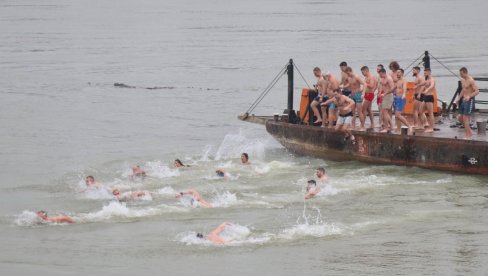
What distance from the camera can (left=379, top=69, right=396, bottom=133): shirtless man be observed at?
2575 cm

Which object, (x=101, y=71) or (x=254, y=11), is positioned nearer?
(x=101, y=71)

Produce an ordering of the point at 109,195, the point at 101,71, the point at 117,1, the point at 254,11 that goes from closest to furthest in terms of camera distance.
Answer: the point at 109,195, the point at 101,71, the point at 254,11, the point at 117,1

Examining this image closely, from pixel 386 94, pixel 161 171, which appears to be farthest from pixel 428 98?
pixel 161 171

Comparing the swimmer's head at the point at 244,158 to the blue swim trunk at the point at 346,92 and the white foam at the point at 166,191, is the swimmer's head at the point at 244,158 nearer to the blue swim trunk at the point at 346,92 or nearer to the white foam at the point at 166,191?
the blue swim trunk at the point at 346,92

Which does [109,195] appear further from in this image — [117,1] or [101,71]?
[117,1]

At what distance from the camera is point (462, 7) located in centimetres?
12138

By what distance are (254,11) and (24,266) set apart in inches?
4002

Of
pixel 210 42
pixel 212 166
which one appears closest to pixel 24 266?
pixel 212 166

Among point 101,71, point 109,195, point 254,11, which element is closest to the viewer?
point 109,195

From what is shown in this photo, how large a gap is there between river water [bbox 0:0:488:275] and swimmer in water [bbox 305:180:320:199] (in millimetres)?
252

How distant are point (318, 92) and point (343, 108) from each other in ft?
3.79

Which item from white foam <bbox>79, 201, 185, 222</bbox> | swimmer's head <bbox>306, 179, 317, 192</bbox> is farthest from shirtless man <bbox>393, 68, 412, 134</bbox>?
white foam <bbox>79, 201, 185, 222</bbox>

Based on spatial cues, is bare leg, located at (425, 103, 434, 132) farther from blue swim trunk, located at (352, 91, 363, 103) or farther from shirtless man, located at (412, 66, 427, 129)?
blue swim trunk, located at (352, 91, 363, 103)

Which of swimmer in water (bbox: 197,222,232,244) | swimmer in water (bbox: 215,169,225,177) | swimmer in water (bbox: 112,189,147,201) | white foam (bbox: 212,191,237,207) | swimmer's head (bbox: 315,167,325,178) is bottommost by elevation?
swimmer in water (bbox: 197,222,232,244)
